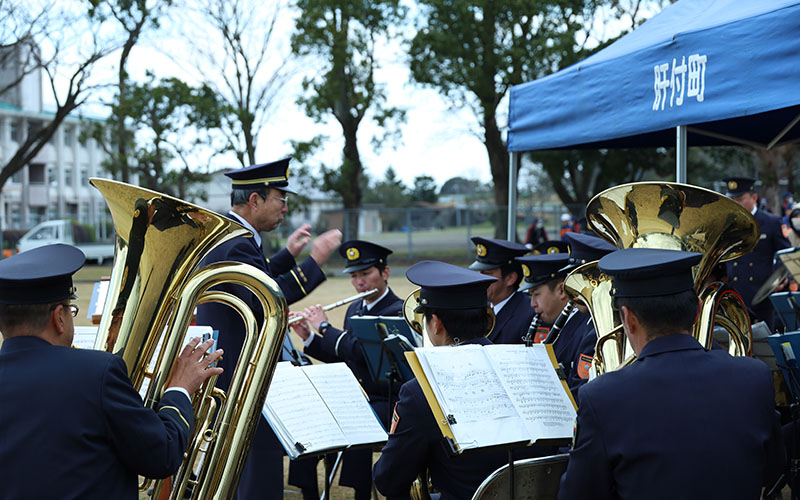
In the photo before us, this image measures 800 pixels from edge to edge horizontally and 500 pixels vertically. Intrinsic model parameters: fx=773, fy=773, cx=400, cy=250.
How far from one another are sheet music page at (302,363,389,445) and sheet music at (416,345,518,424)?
0.82 meters

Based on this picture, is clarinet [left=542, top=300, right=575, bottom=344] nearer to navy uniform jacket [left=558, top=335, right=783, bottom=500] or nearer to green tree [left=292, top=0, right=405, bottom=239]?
navy uniform jacket [left=558, top=335, right=783, bottom=500]

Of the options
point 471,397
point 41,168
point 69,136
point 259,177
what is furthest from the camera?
point 69,136

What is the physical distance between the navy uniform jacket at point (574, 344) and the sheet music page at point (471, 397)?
891 mm

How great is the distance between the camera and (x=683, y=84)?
407cm

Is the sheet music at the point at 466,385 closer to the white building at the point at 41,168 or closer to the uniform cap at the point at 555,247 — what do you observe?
the uniform cap at the point at 555,247

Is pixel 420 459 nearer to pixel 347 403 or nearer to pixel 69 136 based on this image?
pixel 347 403

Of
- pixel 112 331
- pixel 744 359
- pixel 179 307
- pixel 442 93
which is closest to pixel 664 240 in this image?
pixel 744 359

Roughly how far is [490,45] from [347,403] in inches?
829

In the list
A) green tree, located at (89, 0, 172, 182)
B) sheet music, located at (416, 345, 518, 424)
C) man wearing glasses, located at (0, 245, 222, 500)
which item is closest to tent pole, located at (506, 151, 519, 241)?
sheet music, located at (416, 345, 518, 424)

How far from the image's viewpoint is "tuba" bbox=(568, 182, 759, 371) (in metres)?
2.74

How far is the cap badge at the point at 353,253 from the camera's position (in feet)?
16.0

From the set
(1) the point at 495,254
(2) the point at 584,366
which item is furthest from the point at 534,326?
(2) the point at 584,366

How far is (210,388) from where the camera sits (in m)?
2.72

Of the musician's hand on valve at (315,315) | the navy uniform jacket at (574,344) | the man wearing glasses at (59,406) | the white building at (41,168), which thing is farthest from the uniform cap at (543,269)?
the white building at (41,168)
